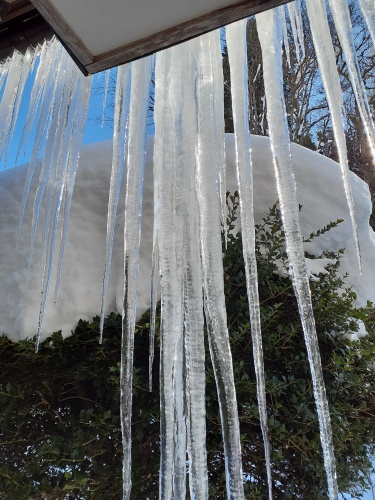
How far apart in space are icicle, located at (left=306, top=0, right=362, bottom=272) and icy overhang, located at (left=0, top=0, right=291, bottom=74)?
41 centimetres

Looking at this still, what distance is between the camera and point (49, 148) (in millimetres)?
1922

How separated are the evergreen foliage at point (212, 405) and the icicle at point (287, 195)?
0.89 meters

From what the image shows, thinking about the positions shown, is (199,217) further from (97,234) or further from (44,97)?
(97,234)

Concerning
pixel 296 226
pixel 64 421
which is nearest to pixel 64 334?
pixel 64 421

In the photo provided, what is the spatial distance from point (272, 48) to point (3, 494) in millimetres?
2010

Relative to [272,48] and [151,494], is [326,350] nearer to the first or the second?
[151,494]

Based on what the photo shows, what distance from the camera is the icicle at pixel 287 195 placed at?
1.12 metres

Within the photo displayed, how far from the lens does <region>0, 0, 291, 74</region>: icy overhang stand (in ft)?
2.89

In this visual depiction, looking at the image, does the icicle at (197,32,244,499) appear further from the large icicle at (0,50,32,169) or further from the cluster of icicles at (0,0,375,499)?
the large icicle at (0,50,32,169)

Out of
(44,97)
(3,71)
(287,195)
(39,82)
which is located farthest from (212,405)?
(3,71)

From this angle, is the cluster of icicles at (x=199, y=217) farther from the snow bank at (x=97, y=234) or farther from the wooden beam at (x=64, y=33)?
the snow bank at (x=97, y=234)

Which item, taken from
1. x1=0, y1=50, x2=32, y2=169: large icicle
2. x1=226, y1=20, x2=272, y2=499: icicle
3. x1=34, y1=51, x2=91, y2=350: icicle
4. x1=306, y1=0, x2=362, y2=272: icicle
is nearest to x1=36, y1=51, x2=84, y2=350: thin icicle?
x1=34, y1=51, x2=91, y2=350: icicle

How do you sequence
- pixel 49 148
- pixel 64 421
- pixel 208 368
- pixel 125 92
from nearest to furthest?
pixel 125 92 < pixel 49 148 < pixel 208 368 < pixel 64 421

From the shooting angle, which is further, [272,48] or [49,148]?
[49,148]
